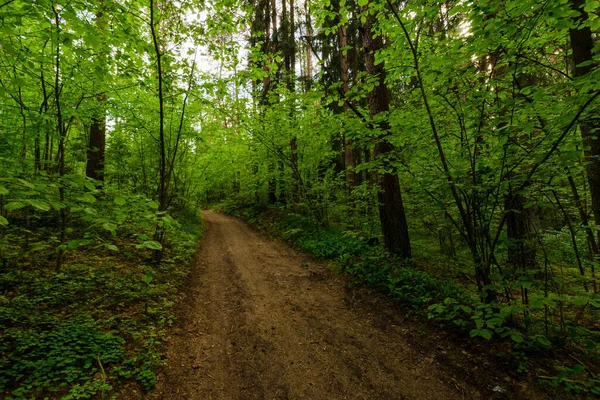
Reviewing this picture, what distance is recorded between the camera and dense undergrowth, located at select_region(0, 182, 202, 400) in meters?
2.77

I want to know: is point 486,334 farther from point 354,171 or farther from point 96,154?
point 96,154

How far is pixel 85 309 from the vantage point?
4.20 meters

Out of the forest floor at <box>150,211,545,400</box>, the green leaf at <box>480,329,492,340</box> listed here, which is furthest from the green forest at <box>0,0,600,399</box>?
the forest floor at <box>150,211,545,400</box>

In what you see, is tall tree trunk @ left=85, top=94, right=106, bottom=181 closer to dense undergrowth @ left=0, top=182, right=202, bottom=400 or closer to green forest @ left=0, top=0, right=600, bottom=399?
green forest @ left=0, top=0, right=600, bottom=399

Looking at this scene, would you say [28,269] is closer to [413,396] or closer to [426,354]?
[413,396]

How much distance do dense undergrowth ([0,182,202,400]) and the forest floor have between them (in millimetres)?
509

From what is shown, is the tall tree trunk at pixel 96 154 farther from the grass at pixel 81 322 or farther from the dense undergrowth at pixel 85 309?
the grass at pixel 81 322

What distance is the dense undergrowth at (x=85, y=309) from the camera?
2.77m

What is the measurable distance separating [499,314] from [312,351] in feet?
8.52

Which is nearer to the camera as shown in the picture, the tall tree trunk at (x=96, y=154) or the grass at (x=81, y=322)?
the grass at (x=81, y=322)

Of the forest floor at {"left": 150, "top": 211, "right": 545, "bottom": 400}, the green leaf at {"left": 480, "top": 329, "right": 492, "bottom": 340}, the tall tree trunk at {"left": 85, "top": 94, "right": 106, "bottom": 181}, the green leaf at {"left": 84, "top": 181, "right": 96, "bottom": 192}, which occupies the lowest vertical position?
the forest floor at {"left": 150, "top": 211, "right": 545, "bottom": 400}

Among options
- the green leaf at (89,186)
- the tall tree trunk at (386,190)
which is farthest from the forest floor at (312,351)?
the green leaf at (89,186)

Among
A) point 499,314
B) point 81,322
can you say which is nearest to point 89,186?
point 81,322

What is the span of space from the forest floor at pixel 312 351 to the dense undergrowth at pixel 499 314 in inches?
12.3
